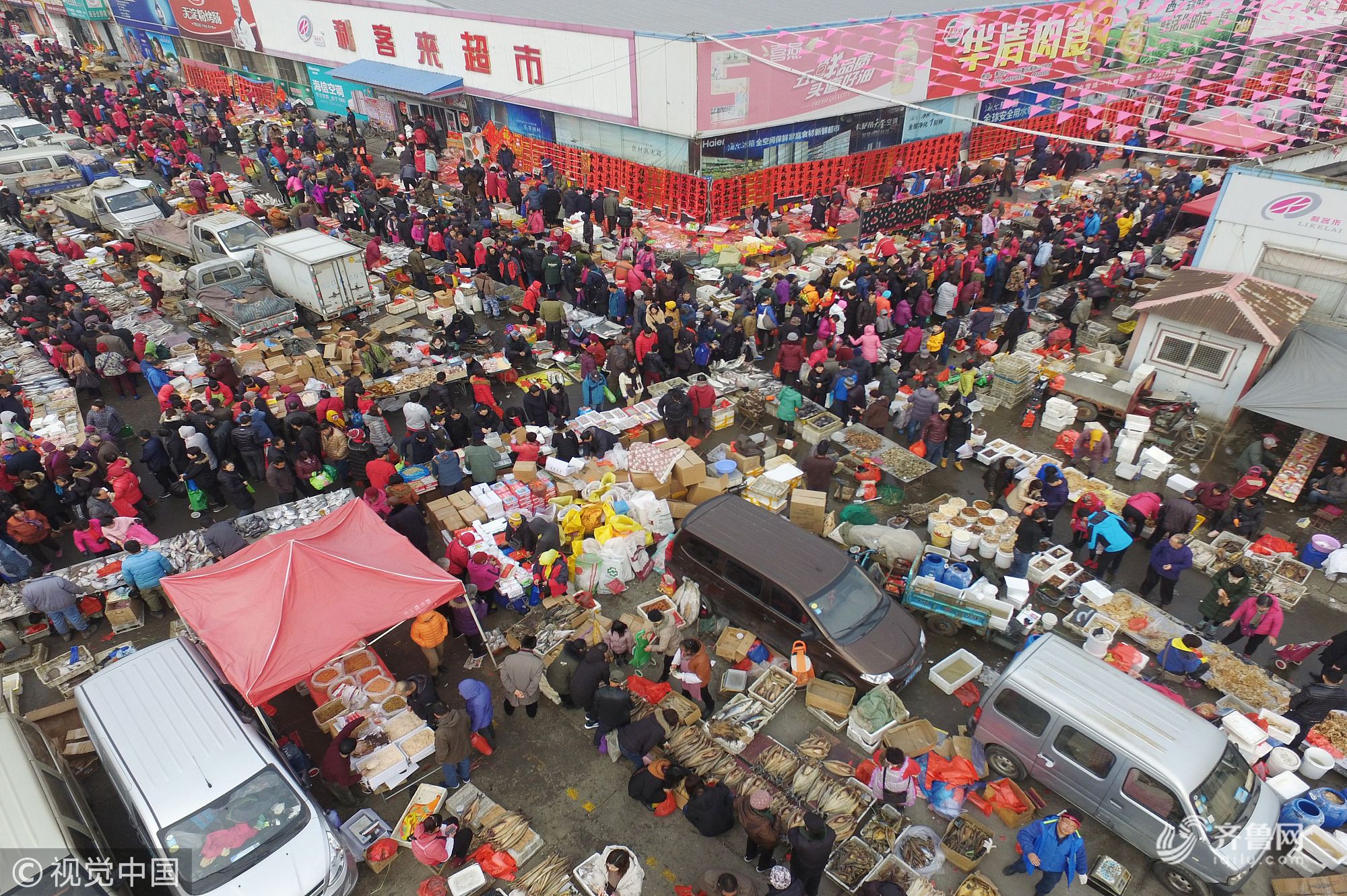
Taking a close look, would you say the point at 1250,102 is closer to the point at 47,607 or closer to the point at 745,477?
the point at 745,477

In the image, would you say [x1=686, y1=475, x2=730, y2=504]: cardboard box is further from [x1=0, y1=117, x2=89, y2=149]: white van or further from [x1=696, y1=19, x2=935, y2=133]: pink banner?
[x1=0, y1=117, x2=89, y2=149]: white van

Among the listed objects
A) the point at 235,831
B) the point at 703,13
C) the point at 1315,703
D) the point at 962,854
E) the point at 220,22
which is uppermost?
the point at 703,13

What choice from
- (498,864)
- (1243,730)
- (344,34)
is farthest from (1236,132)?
(344,34)

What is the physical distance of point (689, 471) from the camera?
40.8ft

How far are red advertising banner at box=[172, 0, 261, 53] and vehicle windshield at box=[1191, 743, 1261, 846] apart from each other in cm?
4959

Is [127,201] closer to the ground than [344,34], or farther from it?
closer to the ground

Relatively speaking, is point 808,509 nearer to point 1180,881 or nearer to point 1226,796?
point 1226,796

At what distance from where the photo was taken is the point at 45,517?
1247 cm

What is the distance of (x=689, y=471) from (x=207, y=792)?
305 inches

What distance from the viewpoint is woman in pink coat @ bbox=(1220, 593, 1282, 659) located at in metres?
9.52

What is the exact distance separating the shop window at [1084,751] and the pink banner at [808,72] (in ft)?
61.2

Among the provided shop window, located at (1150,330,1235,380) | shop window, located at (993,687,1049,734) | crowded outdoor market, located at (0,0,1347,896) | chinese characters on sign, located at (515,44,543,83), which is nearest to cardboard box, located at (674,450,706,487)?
crowded outdoor market, located at (0,0,1347,896)

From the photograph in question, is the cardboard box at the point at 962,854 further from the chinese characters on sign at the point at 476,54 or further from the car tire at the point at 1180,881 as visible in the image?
the chinese characters on sign at the point at 476,54

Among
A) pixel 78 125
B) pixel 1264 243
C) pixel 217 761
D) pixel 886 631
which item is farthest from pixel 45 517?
pixel 78 125
